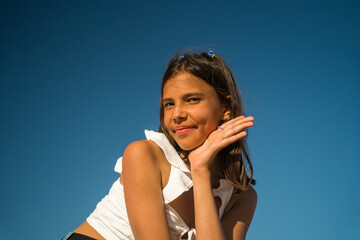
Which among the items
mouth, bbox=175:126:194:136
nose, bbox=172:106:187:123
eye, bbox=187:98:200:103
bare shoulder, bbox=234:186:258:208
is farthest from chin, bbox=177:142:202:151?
bare shoulder, bbox=234:186:258:208

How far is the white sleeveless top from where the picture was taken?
316 cm

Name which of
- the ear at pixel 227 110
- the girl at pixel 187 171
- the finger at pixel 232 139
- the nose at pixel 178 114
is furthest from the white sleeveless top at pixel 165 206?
the ear at pixel 227 110

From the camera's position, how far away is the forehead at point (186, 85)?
3.35m

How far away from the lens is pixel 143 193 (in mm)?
2930

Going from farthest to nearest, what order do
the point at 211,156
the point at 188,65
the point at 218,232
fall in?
the point at 188,65 → the point at 211,156 → the point at 218,232

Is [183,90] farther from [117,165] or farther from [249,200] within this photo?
[249,200]

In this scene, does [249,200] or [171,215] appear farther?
[249,200]

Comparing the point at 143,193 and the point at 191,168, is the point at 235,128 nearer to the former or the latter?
the point at 191,168

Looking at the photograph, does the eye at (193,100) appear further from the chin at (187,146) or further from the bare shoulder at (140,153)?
the bare shoulder at (140,153)

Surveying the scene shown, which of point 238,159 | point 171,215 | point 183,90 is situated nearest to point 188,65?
point 183,90

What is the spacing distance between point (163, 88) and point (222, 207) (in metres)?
1.46

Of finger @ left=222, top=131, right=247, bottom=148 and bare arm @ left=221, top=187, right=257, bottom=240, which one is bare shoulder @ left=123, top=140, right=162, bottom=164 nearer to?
finger @ left=222, top=131, right=247, bottom=148

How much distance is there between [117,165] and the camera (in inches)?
145

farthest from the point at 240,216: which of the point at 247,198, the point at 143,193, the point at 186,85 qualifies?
the point at 186,85
